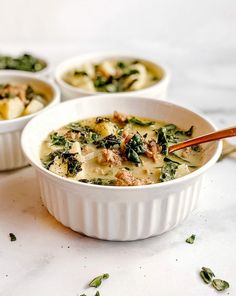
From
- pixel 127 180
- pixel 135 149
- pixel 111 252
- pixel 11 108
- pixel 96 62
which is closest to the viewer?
pixel 127 180

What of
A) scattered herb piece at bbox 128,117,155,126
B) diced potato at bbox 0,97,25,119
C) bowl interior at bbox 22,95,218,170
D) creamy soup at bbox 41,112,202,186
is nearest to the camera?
creamy soup at bbox 41,112,202,186

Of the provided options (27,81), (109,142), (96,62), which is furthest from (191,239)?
(96,62)

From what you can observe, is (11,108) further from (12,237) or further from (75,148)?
(12,237)

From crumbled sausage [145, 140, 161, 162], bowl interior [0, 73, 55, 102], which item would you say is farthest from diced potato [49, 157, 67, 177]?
bowl interior [0, 73, 55, 102]

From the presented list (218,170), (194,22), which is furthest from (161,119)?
(194,22)

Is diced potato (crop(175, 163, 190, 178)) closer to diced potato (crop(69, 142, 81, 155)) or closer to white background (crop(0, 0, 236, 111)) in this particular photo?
diced potato (crop(69, 142, 81, 155))

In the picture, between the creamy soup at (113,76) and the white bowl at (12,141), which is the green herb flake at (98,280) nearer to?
the white bowl at (12,141)
